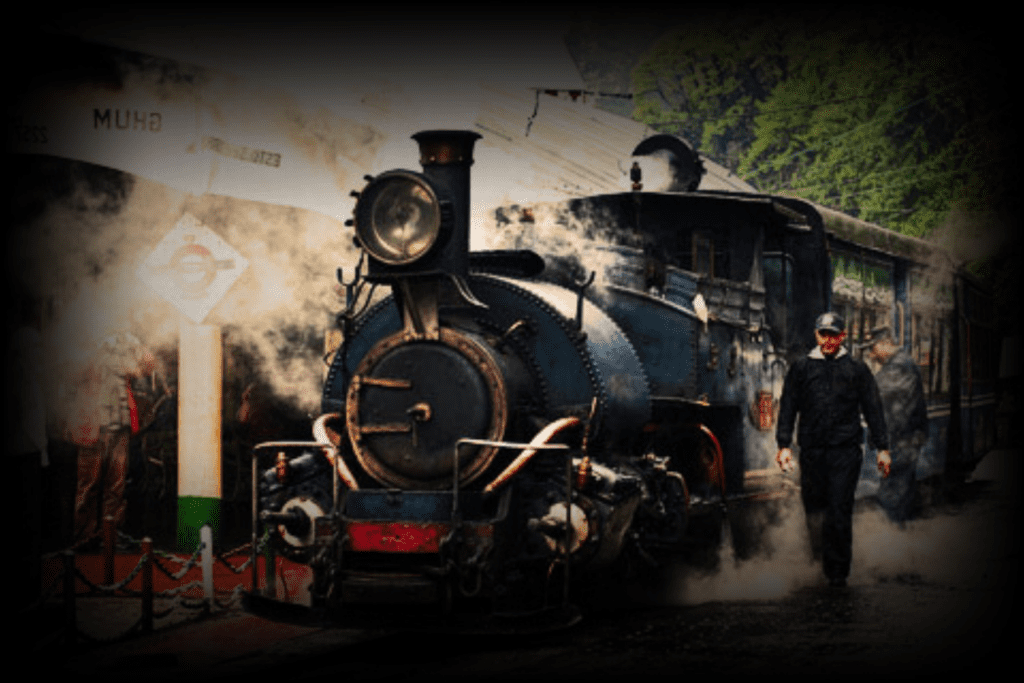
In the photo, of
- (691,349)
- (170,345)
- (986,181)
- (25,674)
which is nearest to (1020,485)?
(986,181)

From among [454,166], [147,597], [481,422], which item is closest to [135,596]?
[147,597]

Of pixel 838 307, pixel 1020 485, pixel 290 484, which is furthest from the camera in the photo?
pixel 1020 485

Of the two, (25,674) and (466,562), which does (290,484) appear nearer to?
(466,562)

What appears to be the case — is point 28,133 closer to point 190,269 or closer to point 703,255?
point 190,269

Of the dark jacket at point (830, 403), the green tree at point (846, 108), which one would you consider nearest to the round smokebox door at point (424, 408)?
the dark jacket at point (830, 403)

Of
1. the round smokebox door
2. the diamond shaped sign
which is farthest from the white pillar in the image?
the round smokebox door

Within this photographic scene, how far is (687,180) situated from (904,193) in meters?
9.01

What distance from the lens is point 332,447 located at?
697cm

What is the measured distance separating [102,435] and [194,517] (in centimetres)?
100

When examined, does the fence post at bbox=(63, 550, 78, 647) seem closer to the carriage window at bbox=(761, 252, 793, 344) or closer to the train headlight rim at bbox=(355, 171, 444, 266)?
the train headlight rim at bbox=(355, 171, 444, 266)

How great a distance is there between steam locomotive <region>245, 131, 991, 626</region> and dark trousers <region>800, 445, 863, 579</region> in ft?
2.20

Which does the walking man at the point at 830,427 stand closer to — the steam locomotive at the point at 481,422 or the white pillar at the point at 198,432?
the steam locomotive at the point at 481,422

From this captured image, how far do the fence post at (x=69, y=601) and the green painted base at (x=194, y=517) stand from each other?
3.45 metres

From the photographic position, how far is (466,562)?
641cm
